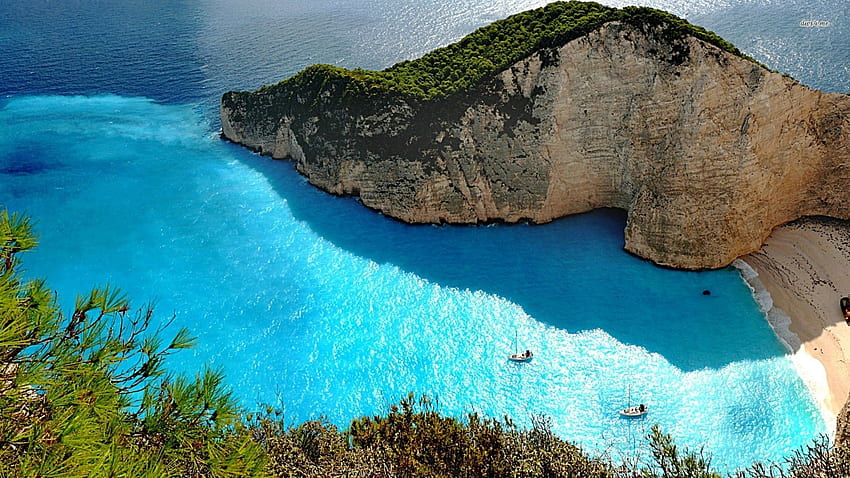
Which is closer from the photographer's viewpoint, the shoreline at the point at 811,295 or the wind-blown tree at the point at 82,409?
the wind-blown tree at the point at 82,409

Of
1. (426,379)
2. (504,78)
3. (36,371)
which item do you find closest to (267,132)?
(504,78)

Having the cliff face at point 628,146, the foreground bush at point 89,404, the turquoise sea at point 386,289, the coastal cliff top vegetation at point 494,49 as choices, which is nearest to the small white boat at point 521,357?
the turquoise sea at point 386,289

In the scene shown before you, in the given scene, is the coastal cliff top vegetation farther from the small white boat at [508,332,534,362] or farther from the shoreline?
the small white boat at [508,332,534,362]

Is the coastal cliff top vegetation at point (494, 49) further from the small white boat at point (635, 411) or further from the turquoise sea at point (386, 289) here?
the small white boat at point (635, 411)

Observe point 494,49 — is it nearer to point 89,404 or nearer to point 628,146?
point 628,146

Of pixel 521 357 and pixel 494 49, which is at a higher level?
pixel 494 49

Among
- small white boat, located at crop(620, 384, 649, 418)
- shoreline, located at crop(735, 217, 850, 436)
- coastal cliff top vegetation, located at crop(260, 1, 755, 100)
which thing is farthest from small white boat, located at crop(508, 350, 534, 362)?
coastal cliff top vegetation, located at crop(260, 1, 755, 100)

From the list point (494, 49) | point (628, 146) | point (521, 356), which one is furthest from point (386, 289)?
point (494, 49)
